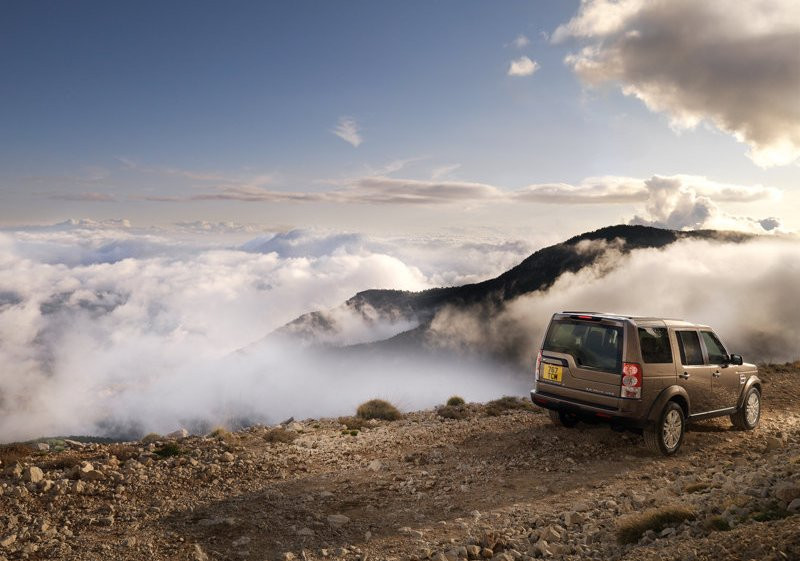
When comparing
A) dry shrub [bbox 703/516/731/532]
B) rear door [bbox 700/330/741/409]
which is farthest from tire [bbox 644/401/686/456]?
dry shrub [bbox 703/516/731/532]

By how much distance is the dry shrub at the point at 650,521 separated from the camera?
5.05m

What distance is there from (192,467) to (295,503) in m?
2.41

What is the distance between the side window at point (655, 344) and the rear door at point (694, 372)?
0.38 metres

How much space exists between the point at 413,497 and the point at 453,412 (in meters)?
7.26

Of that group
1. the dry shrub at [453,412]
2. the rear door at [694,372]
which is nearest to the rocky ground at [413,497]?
the rear door at [694,372]

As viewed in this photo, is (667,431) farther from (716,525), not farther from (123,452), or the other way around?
(123,452)

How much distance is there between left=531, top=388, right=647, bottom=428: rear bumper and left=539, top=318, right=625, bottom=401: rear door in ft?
0.56

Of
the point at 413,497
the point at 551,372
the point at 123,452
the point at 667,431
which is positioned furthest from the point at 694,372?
the point at 123,452

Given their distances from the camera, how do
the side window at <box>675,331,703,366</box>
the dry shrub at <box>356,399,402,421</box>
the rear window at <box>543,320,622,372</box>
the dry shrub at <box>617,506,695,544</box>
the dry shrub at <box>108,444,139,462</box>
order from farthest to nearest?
the dry shrub at <box>356,399,402,421</box> → the side window at <box>675,331,703,366</box> → the dry shrub at <box>108,444,139,462</box> → the rear window at <box>543,320,622,372</box> → the dry shrub at <box>617,506,695,544</box>

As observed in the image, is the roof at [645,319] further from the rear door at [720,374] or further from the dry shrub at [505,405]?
the dry shrub at [505,405]

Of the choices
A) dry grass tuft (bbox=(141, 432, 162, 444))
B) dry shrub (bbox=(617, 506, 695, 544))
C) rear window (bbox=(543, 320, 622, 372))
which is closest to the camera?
dry shrub (bbox=(617, 506, 695, 544))

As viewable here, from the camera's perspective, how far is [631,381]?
8.39 m

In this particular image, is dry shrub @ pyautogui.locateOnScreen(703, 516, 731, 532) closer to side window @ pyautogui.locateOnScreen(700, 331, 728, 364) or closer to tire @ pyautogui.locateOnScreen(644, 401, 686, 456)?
tire @ pyautogui.locateOnScreen(644, 401, 686, 456)

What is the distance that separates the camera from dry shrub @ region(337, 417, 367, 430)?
43.7 ft
